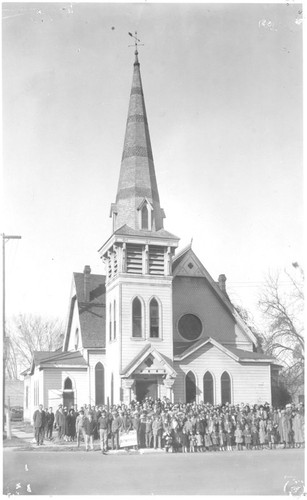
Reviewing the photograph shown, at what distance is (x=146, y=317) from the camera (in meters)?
32.2

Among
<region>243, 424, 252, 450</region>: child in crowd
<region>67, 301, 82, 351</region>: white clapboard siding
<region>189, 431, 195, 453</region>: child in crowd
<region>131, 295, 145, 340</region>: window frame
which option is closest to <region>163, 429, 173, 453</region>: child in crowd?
<region>189, 431, 195, 453</region>: child in crowd

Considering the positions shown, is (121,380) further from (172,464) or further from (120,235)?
(172,464)

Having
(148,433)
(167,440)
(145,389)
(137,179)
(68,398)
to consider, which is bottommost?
(167,440)

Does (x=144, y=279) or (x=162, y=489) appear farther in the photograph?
(x=144, y=279)

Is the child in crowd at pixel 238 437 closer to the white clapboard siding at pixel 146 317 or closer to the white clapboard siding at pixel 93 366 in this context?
the white clapboard siding at pixel 146 317

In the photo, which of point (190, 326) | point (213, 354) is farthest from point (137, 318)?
point (190, 326)

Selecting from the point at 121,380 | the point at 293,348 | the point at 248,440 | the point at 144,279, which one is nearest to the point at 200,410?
the point at 248,440

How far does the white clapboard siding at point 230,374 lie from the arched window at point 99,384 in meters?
4.64

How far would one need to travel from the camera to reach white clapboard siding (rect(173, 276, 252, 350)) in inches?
1401

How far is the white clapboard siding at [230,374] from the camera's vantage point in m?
31.9

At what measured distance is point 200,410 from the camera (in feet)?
87.9

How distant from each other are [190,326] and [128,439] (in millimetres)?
12342

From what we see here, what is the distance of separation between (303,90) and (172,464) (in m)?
12.1

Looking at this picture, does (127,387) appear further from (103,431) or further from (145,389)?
(103,431)
